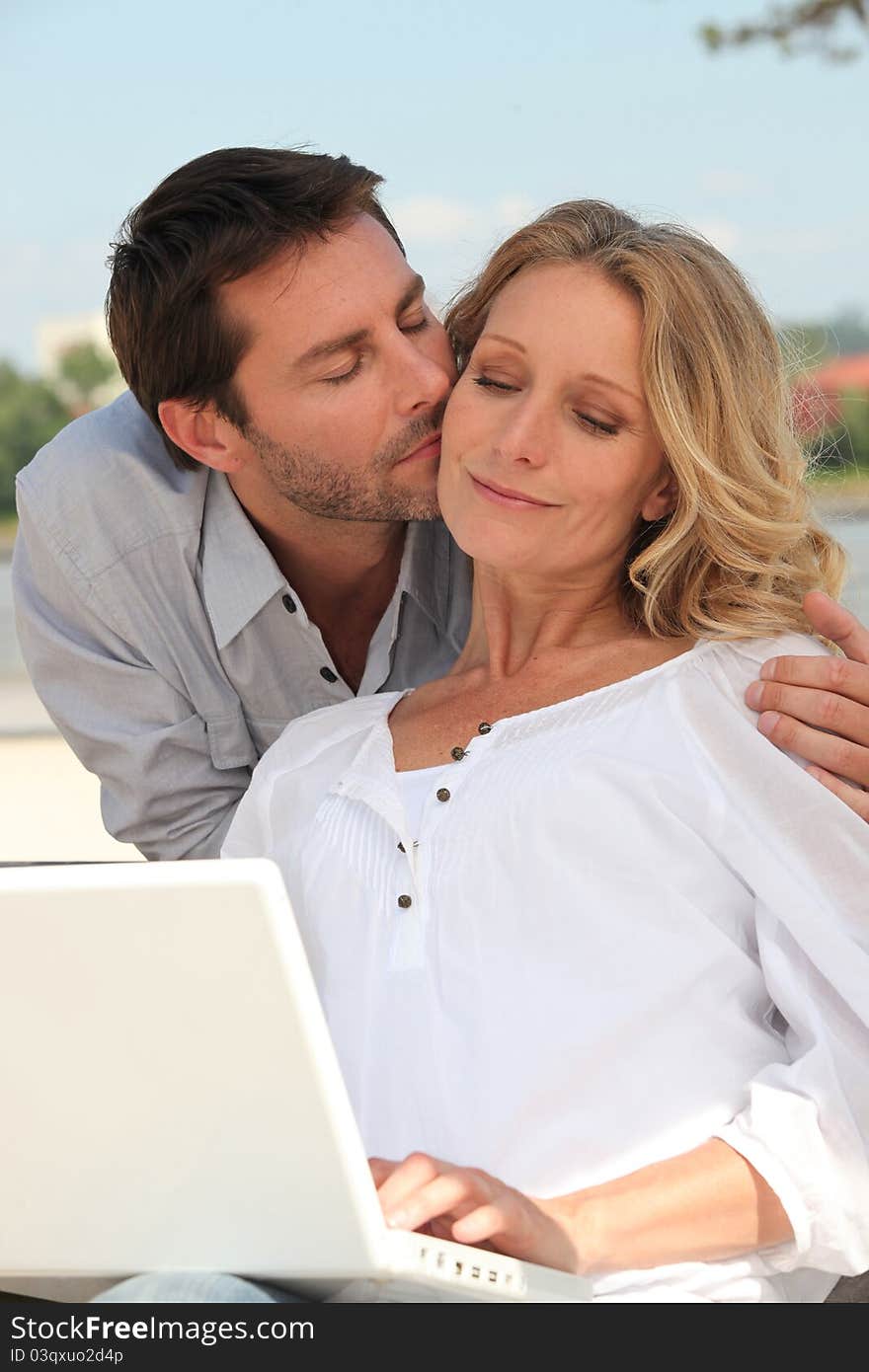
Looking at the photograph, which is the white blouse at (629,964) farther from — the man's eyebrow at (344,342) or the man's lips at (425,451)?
the man's eyebrow at (344,342)

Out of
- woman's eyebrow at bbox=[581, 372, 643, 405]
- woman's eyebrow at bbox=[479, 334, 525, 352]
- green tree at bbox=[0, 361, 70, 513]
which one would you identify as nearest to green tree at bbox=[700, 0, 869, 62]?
woman's eyebrow at bbox=[479, 334, 525, 352]

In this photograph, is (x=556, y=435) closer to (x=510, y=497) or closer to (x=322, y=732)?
(x=510, y=497)

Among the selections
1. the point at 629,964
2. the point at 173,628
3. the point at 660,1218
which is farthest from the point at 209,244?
the point at 660,1218

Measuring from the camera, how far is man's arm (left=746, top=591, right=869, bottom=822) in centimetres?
209

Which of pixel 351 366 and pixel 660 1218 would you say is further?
pixel 351 366

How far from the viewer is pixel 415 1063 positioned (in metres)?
2.09

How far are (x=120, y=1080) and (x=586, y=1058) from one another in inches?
30.9

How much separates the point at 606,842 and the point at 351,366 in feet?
3.88

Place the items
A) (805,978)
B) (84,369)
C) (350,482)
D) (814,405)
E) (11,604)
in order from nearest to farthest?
1. (805,978)
2. (814,405)
3. (350,482)
4. (11,604)
5. (84,369)

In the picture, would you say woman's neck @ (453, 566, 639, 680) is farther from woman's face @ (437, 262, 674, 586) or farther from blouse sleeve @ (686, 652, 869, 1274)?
blouse sleeve @ (686, 652, 869, 1274)

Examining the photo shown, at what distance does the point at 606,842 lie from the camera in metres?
2.11

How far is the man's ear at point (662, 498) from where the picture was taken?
2389 millimetres
